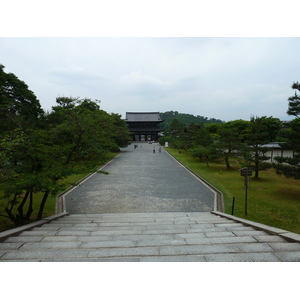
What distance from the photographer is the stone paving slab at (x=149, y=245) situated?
124 inches

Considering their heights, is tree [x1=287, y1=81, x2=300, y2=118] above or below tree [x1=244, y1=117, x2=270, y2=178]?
above

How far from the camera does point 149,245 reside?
372 cm

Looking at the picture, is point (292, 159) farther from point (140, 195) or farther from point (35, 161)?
point (35, 161)

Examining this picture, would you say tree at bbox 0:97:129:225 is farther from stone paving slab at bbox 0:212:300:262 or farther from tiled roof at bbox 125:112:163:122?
tiled roof at bbox 125:112:163:122

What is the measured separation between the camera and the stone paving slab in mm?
3141

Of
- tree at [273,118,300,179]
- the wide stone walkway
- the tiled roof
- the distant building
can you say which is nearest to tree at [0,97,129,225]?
the wide stone walkway

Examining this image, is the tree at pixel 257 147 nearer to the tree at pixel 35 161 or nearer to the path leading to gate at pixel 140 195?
the path leading to gate at pixel 140 195

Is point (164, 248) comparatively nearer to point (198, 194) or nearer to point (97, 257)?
point (97, 257)

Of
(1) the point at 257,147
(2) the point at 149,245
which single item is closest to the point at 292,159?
(1) the point at 257,147

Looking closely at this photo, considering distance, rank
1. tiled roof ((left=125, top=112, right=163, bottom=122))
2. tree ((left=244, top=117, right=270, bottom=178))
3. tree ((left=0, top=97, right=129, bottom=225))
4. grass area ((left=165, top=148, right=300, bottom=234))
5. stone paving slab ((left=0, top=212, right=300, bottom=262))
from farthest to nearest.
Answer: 1. tiled roof ((left=125, top=112, right=163, bottom=122))
2. tree ((left=244, top=117, right=270, bottom=178))
3. grass area ((left=165, top=148, right=300, bottom=234))
4. tree ((left=0, top=97, right=129, bottom=225))
5. stone paving slab ((left=0, top=212, right=300, bottom=262))

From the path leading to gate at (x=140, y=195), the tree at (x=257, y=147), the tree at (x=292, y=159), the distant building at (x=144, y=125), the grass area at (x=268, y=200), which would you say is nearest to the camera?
the grass area at (x=268, y=200)

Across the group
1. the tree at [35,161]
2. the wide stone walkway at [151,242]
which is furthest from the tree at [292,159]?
the tree at [35,161]

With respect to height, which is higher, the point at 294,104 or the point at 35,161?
the point at 294,104

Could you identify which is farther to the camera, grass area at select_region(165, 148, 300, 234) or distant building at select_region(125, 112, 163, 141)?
distant building at select_region(125, 112, 163, 141)
